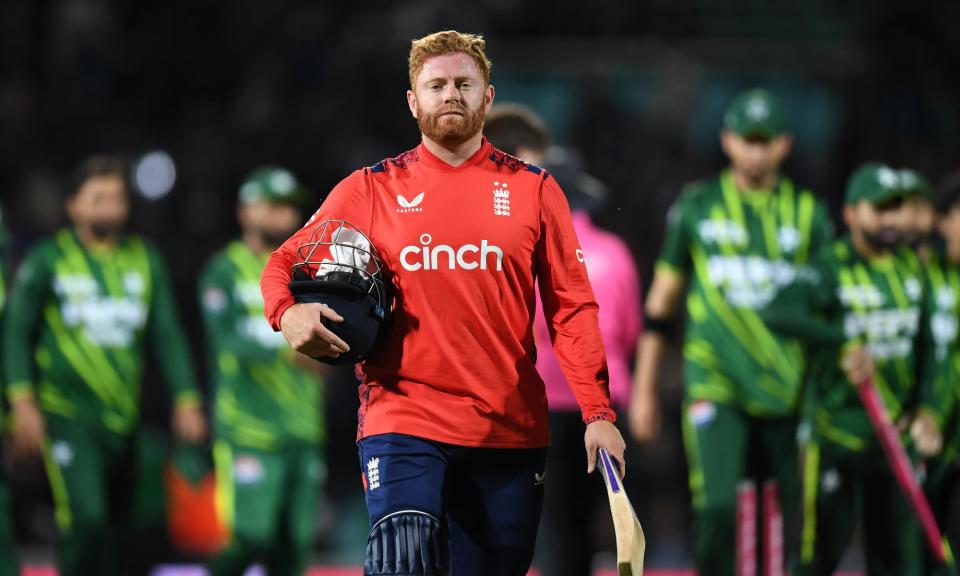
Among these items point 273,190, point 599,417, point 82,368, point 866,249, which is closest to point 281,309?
point 599,417

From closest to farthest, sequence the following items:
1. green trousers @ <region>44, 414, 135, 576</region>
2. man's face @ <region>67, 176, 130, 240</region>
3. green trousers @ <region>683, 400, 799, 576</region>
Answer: green trousers @ <region>683, 400, 799, 576</region>, green trousers @ <region>44, 414, 135, 576</region>, man's face @ <region>67, 176, 130, 240</region>

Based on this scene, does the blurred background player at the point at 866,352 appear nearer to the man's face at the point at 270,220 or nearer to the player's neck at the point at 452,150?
the player's neck at the point at 452,150

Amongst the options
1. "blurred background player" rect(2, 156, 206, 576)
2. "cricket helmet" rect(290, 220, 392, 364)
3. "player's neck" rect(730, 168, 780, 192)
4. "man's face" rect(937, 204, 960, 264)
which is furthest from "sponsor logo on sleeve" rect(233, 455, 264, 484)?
"cricket helmet" rect(290, 220, 392, 364)

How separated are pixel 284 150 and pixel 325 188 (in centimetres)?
57

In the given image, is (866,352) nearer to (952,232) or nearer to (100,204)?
(952,232)

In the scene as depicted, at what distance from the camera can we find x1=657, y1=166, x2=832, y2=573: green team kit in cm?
721

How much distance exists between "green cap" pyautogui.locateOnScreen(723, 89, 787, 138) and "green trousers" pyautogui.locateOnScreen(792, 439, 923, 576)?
1506 millimetres

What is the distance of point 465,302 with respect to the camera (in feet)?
14.6

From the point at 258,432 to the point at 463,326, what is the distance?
444 centimetres

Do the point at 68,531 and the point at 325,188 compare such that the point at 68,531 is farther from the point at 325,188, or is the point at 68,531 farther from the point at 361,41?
the point at 361,41

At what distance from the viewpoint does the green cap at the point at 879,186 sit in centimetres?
701

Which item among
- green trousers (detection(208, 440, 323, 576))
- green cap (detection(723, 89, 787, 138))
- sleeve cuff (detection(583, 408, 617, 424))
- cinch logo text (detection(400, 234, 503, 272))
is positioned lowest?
green trousers (detection(208, 440, 323, 576))

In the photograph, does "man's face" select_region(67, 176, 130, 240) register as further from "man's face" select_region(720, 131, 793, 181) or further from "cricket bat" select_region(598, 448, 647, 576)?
"cricket bat" select_region(598, 448, 647, 576)

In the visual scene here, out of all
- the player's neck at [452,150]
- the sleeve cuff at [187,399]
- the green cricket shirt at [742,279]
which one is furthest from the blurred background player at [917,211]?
the sleeve cuff at [187,399]
